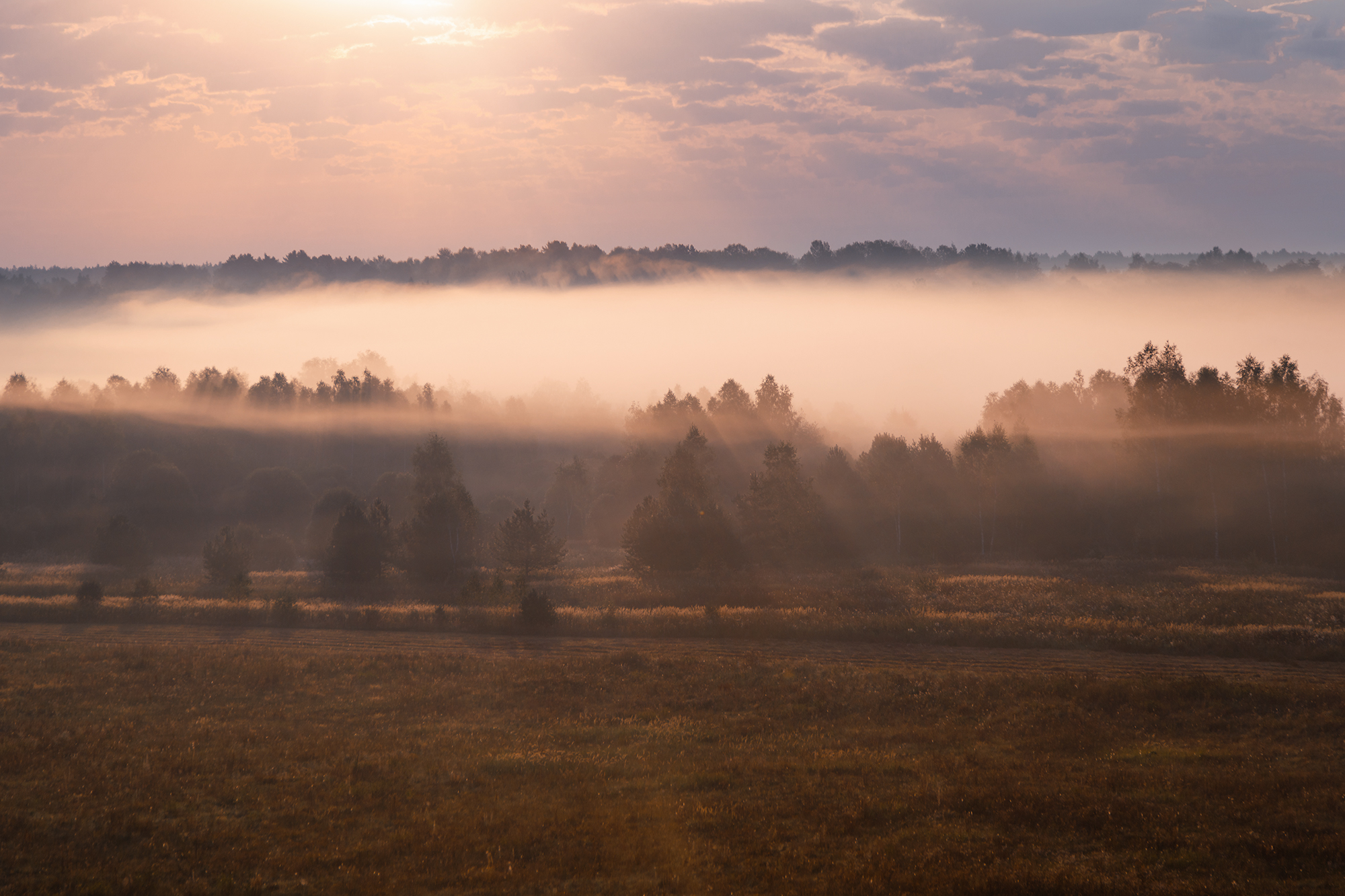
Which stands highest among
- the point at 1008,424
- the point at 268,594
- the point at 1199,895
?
the point at 1008,424

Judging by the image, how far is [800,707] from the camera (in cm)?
3494

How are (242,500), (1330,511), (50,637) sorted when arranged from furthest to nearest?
(242,500), (1330,511), (50,637)

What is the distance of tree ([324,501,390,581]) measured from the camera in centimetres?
7556

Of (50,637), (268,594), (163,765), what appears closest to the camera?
(163,765)

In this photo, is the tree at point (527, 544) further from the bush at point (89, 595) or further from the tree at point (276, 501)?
the tree at point (276, 501)

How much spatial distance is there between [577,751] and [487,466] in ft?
542

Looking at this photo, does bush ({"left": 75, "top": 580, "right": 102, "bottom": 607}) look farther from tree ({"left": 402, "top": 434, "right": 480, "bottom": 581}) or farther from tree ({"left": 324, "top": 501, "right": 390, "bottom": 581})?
tree ({"left": 402, "top": 434, "right": 480, "bottom": 581})

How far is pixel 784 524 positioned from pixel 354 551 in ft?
144

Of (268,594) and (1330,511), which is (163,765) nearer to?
(268,594)

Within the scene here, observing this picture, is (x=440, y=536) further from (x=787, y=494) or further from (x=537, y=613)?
(x=787, y=494)

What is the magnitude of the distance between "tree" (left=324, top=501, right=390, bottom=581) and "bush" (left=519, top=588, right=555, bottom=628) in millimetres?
25918

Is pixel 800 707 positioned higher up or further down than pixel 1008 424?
further down

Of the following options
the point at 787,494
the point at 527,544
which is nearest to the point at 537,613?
the point at 527,544

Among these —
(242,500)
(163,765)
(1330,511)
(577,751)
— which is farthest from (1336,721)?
(242,500)
